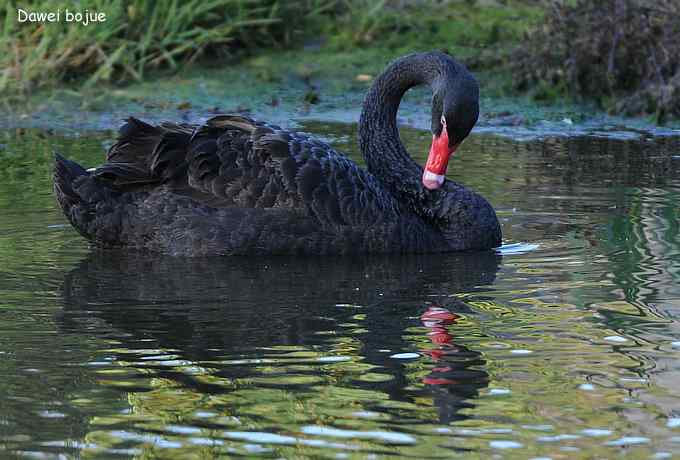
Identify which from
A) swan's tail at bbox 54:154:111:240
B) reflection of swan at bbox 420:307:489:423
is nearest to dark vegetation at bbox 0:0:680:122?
swan's tail at bbox 54:154:111:240

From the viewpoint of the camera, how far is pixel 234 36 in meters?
10.8

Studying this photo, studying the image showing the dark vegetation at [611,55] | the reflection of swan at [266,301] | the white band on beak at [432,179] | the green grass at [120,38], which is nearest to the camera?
the reflection of swan at [266,301]

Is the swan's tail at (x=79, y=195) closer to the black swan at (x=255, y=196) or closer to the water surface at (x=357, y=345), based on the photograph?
the black swan at (x=255, y=196)

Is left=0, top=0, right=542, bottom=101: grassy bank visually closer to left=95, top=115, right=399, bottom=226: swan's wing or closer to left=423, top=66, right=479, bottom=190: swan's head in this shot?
left=95, top=115, right=399, bottom=226: swan's wing

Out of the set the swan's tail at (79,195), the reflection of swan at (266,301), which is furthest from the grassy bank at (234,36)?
the reflection of swan at (266,301)

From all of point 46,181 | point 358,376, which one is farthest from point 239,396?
point 46,181

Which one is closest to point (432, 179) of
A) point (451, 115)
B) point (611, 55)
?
point (451, 115)

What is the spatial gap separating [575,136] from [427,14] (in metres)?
2.58

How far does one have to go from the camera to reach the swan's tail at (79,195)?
634cm

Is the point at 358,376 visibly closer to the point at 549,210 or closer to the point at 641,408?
the point at 641,408

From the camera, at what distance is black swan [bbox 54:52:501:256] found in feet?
20.2

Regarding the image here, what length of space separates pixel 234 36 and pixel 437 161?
15.2ft

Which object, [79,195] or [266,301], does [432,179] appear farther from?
[79,195]

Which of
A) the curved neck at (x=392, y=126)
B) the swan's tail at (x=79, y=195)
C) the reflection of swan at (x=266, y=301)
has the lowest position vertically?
the reflection of swan at (x=266, y=301)
